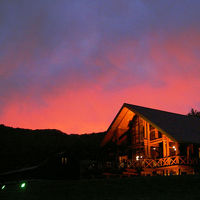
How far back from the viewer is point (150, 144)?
2530 centimetres

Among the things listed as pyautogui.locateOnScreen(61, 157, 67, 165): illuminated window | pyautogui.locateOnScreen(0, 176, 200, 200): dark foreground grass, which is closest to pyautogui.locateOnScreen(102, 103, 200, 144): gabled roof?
pyautogui.locateOnScreen(0, 176, 200, 200): dark foreground grass

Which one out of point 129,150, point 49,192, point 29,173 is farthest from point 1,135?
point 49,192

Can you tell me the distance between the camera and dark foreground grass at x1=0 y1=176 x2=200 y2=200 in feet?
43.1

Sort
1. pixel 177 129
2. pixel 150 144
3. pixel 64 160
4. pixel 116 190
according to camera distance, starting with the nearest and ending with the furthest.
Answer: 1. pixel 116 190
2. pixel 177 129
3. pixel 64 160
4. pixel 150 144

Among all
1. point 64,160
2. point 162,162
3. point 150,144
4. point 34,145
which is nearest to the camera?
point 162,162

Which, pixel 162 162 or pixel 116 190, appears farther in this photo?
pixel 162 162

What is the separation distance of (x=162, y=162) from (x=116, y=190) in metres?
9.30

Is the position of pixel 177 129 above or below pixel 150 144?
above

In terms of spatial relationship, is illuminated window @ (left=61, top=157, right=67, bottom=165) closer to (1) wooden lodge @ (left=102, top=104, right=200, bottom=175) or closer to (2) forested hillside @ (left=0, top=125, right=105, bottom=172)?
(1) wooden lodge @ (left=102, top=104, right=200, bottom=175)

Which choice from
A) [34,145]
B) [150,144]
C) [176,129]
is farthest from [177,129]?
[34,145]

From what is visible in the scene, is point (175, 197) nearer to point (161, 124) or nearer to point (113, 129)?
point (161, 124)

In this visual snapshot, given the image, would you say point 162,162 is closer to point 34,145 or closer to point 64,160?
point 64,160

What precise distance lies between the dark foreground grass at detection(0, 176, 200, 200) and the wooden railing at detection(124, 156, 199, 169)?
5407mm

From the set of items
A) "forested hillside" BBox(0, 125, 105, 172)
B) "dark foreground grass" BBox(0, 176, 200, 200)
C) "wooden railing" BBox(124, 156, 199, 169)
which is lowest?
"dark foreground grass" BBox(0, 176, 200, 200)
